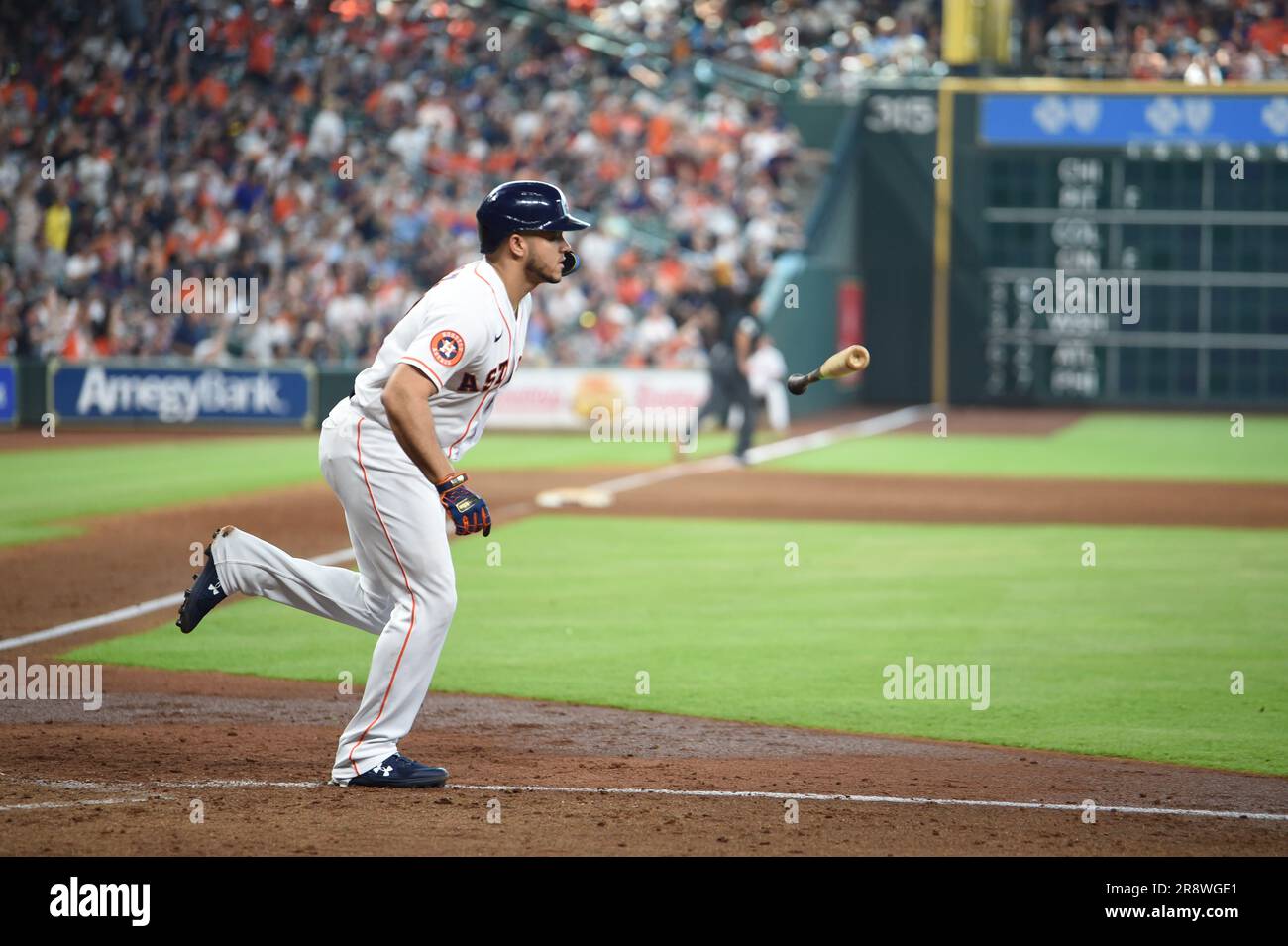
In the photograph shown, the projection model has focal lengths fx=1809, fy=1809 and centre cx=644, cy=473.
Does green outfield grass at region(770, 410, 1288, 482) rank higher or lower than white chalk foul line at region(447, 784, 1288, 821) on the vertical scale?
higher

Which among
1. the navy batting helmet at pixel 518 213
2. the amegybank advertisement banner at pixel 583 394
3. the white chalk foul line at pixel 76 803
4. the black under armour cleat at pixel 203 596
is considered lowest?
the white chalk foul line at pixel 76 803

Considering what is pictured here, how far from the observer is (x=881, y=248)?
34781 mm

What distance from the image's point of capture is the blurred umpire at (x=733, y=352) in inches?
864

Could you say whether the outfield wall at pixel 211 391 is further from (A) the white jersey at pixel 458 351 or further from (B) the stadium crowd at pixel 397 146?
(A) the white jersey at pixel 458 351

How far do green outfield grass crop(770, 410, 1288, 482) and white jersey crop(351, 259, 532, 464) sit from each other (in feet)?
51.1

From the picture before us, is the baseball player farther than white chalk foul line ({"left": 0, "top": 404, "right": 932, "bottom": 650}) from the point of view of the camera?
No

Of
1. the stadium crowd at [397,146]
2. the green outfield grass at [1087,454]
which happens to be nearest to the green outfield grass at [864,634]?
the green outfield grass at [1087,454]

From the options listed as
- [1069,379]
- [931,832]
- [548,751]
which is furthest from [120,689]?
[1069,379]

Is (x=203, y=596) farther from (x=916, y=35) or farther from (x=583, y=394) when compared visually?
(x=916, y=35)

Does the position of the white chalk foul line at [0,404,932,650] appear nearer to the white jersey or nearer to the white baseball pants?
the white baseball pants

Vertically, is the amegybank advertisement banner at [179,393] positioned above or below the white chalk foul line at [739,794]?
above

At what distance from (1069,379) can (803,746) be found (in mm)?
25954

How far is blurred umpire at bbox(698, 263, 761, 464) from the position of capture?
864 inches

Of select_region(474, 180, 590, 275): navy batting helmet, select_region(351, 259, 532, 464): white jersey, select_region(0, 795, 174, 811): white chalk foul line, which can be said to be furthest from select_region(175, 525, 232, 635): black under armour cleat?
select_region(474, 180, 590, 275): navy batting helmet
